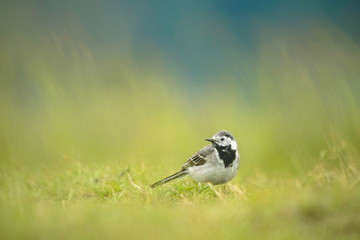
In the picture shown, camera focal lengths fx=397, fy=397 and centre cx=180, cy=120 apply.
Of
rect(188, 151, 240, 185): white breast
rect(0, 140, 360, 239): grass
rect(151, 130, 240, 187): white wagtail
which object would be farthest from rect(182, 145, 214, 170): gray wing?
rect(0, 140, 360, 239): grass

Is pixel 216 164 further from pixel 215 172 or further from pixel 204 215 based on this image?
pixel 204 215

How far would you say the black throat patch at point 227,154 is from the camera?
6.26 metres

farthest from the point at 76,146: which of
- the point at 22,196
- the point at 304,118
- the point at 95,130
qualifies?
the point at 304,118

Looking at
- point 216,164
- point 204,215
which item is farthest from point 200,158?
point 204,215

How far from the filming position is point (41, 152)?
10016 mm

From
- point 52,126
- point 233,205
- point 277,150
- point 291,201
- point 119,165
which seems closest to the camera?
point 291,201

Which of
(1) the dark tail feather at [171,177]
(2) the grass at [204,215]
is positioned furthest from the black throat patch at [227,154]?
(1) the dark tail feather at [171,177]

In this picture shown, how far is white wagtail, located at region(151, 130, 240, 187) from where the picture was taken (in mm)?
6211

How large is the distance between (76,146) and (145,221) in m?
6.29

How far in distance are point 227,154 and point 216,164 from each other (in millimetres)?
254

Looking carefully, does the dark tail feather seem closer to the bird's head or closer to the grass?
the grass

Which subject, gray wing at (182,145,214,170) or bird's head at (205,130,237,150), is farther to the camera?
gray wing at (182,145,214,170)

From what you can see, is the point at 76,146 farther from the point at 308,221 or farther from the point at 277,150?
the point at 308,221

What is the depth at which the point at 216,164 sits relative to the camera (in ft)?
20.6
